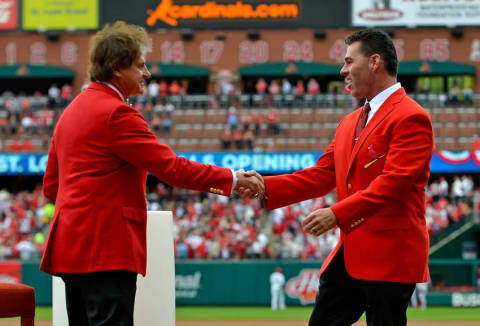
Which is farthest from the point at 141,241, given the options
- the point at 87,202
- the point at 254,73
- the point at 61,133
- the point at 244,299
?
the point at 254,73

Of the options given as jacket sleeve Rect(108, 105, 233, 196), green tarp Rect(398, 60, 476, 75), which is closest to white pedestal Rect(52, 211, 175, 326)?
jacket sleeve Rect(108, 105, 233, 196)

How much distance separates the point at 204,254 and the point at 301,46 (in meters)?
15.6

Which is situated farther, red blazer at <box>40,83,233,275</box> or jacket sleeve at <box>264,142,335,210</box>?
jacket sleeve at <box>264,142,335,210</box>

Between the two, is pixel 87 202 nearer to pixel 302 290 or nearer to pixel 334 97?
pixel 302 290

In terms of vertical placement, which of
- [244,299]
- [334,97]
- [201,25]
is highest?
[201,25]

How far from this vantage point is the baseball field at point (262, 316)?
1881 centimetres

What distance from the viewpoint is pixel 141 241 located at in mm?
4750

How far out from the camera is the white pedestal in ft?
18.7

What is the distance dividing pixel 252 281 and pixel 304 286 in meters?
1.32

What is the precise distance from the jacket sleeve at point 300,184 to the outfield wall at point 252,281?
55.8 ft

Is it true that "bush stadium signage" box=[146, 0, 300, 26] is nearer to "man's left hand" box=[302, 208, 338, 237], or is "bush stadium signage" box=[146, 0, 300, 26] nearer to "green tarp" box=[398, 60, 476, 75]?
"green tarp" box=[398, 60, 476, 75]

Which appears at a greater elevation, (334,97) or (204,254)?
(334,97)

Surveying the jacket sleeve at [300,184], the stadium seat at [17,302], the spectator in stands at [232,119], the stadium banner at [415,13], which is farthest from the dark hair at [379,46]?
the stadium banner at [415,13]

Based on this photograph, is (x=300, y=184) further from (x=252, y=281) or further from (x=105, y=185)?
(x=252, y=281)
